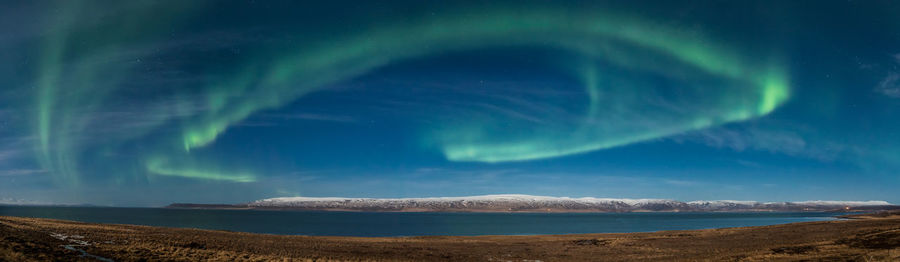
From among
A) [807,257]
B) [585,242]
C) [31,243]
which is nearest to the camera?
[31,243]

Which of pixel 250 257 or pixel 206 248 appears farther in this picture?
pixel 206 248

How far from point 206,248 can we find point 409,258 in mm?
16127

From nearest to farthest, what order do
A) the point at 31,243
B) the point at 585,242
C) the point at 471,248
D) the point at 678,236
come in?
the point at 31,243, the point at 471,248, the point at 585,242, the point at 678,236

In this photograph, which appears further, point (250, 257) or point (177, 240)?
point (177, 240)

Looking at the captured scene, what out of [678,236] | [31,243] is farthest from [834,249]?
[31,243]

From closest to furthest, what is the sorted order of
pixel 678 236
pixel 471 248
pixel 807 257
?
1. pixel 807 257
2. pixel 471 248
3. pixel 678 236

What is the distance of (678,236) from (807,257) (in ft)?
104

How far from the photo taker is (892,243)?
34.0 m

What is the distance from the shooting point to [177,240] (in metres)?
37.8

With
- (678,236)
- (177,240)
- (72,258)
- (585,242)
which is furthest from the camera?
(678,236)

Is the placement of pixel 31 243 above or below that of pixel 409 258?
above

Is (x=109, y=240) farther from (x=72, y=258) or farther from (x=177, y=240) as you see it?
(x=72, y=258)

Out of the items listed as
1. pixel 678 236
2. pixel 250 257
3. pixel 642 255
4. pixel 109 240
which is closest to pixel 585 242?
pixel 642 255

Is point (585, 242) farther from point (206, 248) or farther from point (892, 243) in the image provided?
point (206, 248)
